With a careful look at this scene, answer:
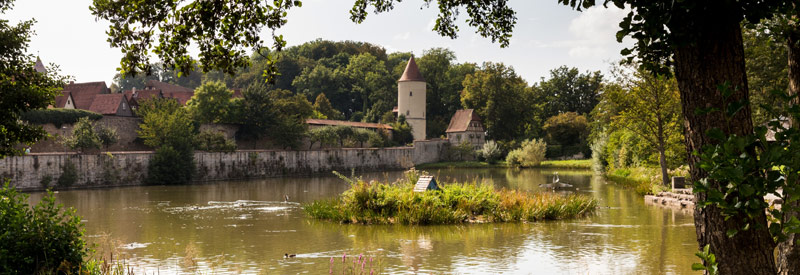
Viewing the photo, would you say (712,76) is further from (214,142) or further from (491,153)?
(491,153)

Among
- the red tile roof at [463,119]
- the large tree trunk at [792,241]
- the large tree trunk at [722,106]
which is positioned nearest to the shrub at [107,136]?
the red tile roof at [463,119]

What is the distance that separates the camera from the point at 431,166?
63.3 m

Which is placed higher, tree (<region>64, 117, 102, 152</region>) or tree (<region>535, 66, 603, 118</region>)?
tree (<region>535, 66, 603, 118</region>)

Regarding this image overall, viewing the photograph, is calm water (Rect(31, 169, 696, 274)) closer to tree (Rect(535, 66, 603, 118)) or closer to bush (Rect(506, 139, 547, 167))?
bush (Rect(506, 139, 547, 167))

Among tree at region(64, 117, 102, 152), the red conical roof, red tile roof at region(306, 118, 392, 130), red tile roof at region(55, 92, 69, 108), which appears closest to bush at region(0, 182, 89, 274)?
tree at region(64, 117, 102, 152)

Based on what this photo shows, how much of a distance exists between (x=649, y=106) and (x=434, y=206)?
15.3m

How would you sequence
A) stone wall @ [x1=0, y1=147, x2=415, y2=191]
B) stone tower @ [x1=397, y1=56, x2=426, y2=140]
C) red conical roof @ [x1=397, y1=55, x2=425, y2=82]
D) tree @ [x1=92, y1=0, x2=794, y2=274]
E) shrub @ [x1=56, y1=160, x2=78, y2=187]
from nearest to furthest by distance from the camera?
1. tree @ [x1=92, y1=0, x2=794, y2=274]
2. stone wall @ [x1=0, y1=147, x2=415, y2=191]
3. shrub @ [x1=56, y1=160, x2=78, y2=187]
4. stone tower @ [x1=397, y1=56, x2=426, y2=140]
5. red conical roof @ [x1=397, y1=55, x2=425, y2=82]

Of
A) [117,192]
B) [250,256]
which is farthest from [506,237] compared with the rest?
[117,192]

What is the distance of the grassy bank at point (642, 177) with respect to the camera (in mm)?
27433

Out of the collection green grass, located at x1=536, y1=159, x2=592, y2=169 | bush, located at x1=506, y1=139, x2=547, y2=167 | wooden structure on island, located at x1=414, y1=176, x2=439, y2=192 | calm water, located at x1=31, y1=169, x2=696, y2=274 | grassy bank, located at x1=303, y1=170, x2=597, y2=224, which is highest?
bush, located at x1=506, y1=139, x2=547, y2=167

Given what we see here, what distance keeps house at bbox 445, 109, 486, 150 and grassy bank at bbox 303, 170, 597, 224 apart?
163 ft

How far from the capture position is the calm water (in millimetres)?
12078

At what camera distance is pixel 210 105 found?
51.6 m

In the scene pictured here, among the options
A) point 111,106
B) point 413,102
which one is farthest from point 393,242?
point 413,102
